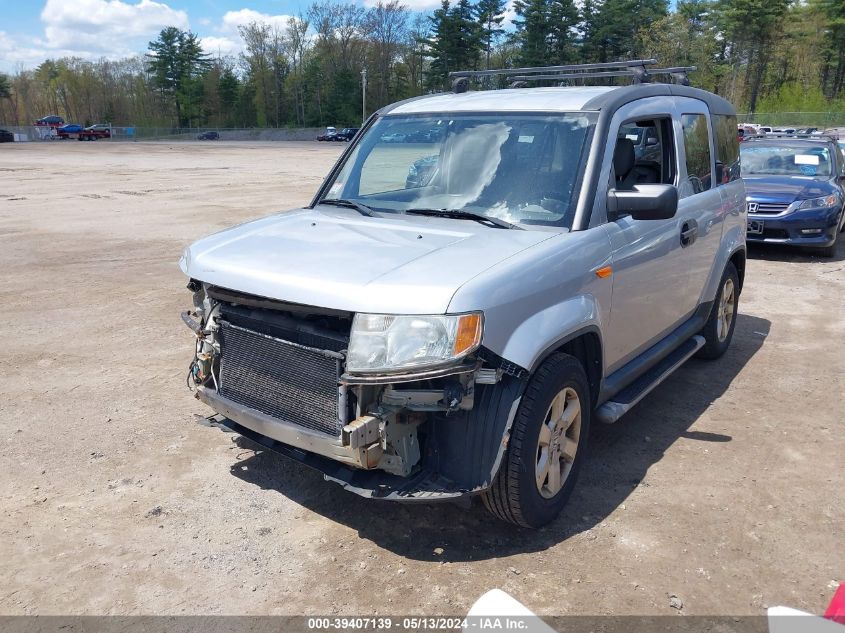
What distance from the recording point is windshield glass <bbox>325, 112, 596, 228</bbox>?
3869 mm

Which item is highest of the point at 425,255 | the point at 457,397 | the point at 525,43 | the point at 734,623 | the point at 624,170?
the point at 525,43

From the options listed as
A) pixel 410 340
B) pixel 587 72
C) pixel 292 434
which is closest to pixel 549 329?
pixel 410 340

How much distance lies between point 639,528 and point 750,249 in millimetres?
9127

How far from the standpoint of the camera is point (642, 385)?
4.38 metres

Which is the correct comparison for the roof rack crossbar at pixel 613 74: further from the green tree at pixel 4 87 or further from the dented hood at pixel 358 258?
the green tree at pixel 4 87

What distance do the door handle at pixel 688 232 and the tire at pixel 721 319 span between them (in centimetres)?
102

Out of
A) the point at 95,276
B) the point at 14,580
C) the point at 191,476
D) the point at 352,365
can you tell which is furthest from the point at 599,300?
the point at 95,276

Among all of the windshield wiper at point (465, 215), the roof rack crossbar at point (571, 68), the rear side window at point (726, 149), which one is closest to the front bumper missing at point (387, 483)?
the windshield wiper at point (465, 215)

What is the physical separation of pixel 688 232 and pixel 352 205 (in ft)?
7.43

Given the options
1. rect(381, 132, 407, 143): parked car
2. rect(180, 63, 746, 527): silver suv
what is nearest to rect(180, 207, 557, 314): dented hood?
rect(180, 63, 746, 527): silver suv

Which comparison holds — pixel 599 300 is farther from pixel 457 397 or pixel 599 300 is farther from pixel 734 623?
pixel 734 623

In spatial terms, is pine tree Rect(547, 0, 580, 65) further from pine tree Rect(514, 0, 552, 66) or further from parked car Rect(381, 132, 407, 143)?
parked car Rect(381, 132, 407, 143)

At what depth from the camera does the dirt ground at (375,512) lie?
3119mm

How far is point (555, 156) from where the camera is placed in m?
3.94
